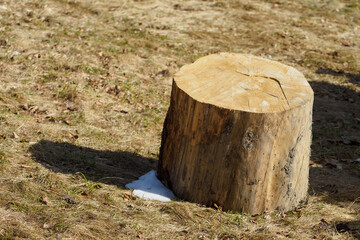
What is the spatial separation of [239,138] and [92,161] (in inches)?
73.9

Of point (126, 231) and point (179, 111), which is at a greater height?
point (179, 111)

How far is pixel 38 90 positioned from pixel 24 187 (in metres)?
2.87

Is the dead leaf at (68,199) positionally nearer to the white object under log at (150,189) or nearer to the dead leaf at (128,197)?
the dead leaf at (128,197)

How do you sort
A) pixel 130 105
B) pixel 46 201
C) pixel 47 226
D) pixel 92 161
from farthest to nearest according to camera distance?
pixel 130 105 → pixel 92 161 → pixel 46 201 → pixel 47 226

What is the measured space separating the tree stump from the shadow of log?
701mm

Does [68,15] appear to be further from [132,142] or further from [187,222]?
[187,222]

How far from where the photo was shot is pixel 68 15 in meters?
9.73

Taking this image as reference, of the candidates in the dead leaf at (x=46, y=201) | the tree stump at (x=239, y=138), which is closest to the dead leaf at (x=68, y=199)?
the dead leaf at (x=46, y=201)

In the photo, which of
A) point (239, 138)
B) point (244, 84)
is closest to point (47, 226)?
point (239, 138)

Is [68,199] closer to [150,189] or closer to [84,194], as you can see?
[84,194]

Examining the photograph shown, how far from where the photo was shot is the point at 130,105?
6820 millimetres

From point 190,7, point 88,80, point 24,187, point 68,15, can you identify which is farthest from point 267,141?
point 190,7

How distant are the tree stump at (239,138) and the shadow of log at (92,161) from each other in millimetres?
701

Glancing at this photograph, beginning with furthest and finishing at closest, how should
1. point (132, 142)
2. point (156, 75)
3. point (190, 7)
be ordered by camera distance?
1. point (190, 7)
2. point (156, 75)
3. point (132, 142)
